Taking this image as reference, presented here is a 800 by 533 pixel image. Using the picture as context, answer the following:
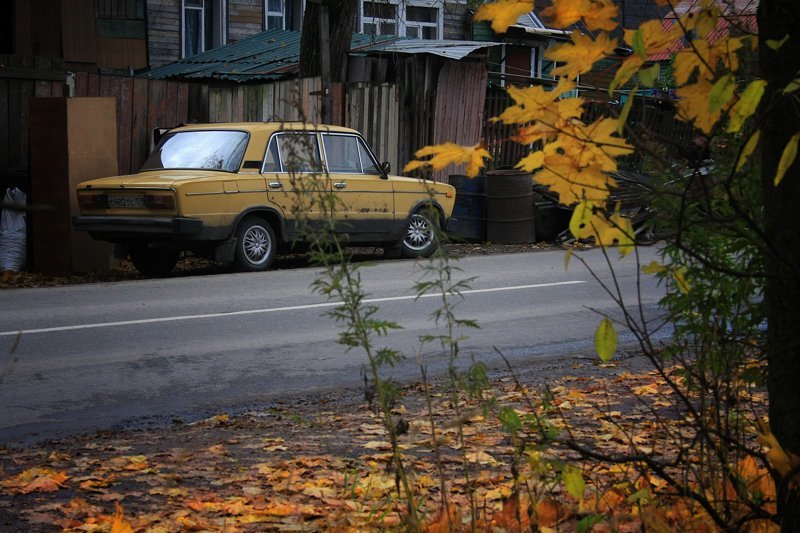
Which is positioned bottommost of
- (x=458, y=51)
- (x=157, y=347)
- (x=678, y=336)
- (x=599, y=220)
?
(x=157, y=347)

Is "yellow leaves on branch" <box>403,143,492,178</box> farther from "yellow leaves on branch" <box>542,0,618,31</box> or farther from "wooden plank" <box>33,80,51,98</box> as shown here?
"wooden plank" <box>33,80,51,98</box>

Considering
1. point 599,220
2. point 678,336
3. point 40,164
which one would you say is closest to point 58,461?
point 678,336

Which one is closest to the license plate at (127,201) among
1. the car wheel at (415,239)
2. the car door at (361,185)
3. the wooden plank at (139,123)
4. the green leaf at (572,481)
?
the car door at (361,185)

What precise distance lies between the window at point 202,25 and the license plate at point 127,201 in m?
12.4

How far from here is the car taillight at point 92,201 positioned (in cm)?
1308

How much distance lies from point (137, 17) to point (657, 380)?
18886mm

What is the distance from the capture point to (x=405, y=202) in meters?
15.3

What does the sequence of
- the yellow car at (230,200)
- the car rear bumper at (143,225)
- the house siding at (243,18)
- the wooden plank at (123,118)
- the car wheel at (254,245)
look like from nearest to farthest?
the car rear bumper at (143,225) → the yellow car at (230,200) → the car wheel at (254,245) → the wooden plank at (123,118) → the house siding at (243,18)

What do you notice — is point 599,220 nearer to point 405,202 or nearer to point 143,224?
point 143,224

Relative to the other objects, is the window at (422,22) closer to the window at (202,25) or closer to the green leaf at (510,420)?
the window at (202,25)

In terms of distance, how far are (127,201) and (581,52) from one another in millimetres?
10831

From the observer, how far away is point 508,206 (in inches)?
692

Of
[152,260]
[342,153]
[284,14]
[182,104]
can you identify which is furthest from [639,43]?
[284,14]

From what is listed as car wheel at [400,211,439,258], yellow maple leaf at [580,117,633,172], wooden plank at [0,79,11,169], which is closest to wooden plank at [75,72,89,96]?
wooden plank at [0,79,11,169]
